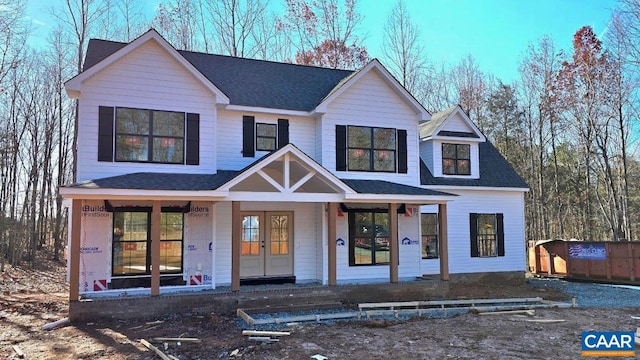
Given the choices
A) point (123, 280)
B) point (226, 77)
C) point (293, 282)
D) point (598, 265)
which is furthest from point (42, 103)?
point (598, 265)

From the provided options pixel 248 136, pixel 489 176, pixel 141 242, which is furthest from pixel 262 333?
pixel 489 176

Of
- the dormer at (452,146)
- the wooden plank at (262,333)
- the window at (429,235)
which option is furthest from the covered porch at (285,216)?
the wooden plank at (262,333)

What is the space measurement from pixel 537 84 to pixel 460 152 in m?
14.2

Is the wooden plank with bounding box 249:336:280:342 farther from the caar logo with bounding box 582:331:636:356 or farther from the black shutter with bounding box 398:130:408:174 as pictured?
the black shutter with bounding box 398:130:408:174

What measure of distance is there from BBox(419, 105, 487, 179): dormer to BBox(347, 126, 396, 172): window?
270 centimetres

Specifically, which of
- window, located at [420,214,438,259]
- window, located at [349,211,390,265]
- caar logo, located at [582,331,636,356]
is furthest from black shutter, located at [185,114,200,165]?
caar logo, located at [582,331,636,356]

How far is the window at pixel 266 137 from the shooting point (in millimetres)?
13445

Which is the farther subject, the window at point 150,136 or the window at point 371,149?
the window at point 371,149

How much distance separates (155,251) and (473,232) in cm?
1164

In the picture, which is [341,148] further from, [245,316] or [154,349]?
[154,349]

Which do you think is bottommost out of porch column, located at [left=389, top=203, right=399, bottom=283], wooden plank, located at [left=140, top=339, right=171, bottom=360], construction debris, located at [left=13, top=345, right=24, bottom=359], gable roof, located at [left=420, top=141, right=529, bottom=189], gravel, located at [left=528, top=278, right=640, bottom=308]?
gravel, located at [left=528, top=278, right=640, bottom=308]

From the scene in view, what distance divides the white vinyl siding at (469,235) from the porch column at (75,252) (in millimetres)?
10981

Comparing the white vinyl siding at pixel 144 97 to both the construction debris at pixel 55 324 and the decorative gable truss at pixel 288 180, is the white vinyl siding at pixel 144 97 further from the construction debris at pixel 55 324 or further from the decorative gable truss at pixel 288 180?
the construction debris at pixel 55 324

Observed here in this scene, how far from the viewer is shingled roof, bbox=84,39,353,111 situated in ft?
44.0
